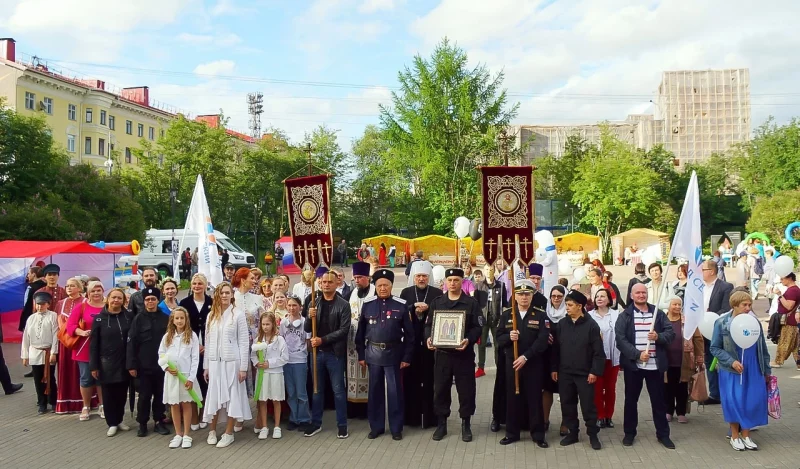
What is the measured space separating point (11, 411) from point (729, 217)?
62990 millimetres

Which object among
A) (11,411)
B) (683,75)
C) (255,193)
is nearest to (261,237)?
(255,193)

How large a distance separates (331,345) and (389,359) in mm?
724

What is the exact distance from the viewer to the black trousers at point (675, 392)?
8258 mm

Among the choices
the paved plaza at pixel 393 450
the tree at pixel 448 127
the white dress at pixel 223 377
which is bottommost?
the paved plaza at pixel 393 450

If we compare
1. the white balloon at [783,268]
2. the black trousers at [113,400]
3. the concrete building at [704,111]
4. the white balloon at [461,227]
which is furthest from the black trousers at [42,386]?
the concrete building at [704,111]

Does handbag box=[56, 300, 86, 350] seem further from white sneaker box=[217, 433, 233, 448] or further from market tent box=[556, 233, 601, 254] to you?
market tent box=[556, 233, 601, 254]

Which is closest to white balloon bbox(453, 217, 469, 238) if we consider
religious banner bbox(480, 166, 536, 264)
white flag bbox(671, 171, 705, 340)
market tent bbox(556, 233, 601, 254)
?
religious banner bbox(480, 166, 536, 264)

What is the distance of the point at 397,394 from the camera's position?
785cm

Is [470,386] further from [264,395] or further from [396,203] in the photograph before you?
[396,203]

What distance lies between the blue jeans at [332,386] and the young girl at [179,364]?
1.38 meters

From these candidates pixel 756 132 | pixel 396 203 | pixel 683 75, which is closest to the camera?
pixel 396 203

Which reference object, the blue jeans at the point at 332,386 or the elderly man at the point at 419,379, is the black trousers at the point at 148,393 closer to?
the blue jeans at the point at 332,386

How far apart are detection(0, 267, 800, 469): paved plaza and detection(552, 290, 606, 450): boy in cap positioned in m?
0.28

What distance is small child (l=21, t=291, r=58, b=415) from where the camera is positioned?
9219mm
